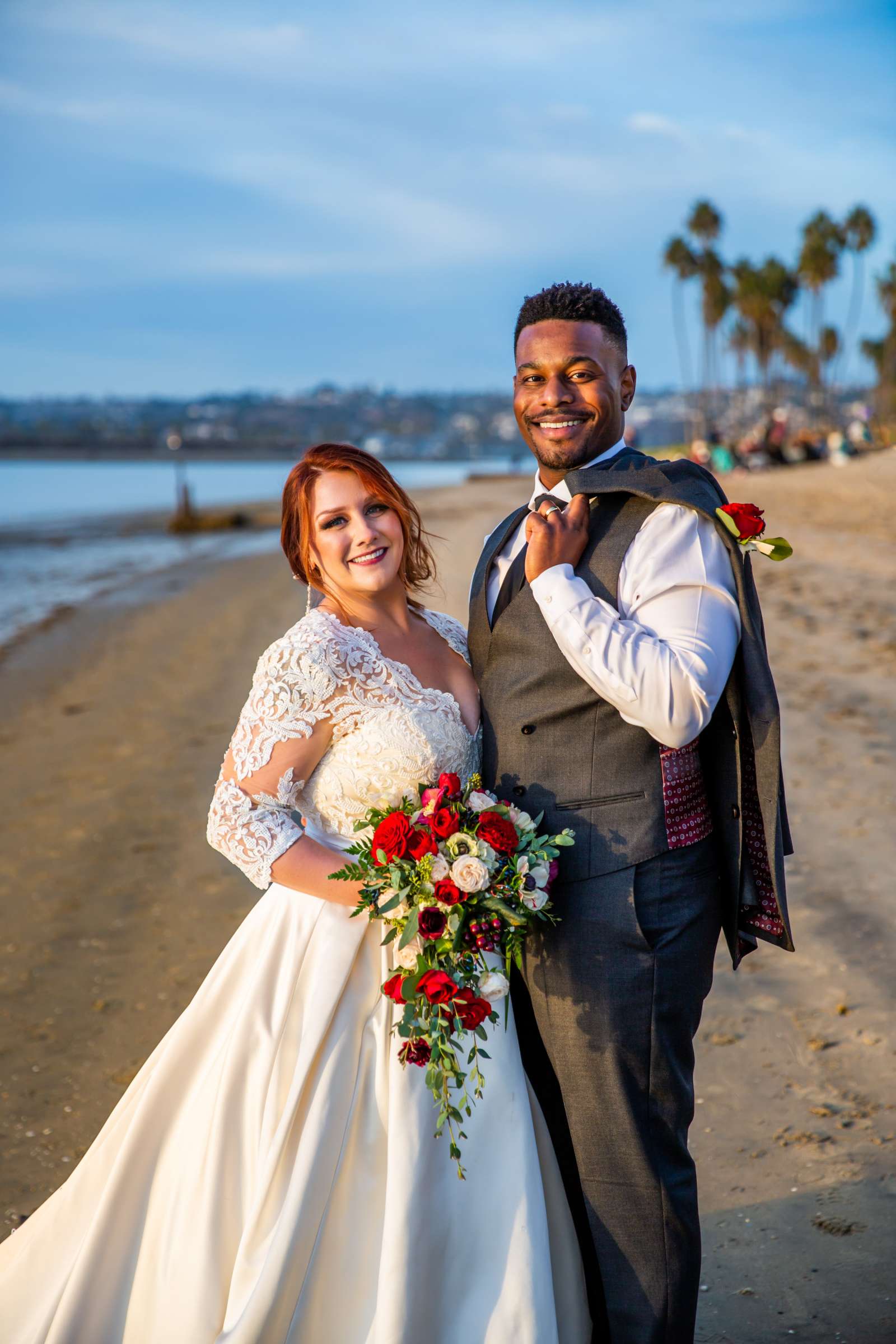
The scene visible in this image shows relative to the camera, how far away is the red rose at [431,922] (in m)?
2.34

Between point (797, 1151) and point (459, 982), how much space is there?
2.15m

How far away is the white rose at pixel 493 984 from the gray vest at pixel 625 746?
31cm

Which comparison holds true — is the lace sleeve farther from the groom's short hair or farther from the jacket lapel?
the groom's short hair

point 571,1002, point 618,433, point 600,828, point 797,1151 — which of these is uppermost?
point 618,433

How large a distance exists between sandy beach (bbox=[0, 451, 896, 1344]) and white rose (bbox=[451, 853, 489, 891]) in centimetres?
174

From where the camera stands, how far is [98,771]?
9344mm

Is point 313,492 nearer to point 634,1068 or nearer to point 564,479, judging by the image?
point 564,479

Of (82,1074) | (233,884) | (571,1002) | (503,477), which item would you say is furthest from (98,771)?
(503,477)

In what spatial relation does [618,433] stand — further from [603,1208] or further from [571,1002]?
[603,1208]

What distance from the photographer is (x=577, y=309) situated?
275cm

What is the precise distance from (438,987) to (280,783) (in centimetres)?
69

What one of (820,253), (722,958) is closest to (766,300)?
(820,253)

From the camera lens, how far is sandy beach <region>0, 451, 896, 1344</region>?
353 cm

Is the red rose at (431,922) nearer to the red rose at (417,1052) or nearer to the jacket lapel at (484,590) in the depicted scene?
the red rose at (417,1052)
